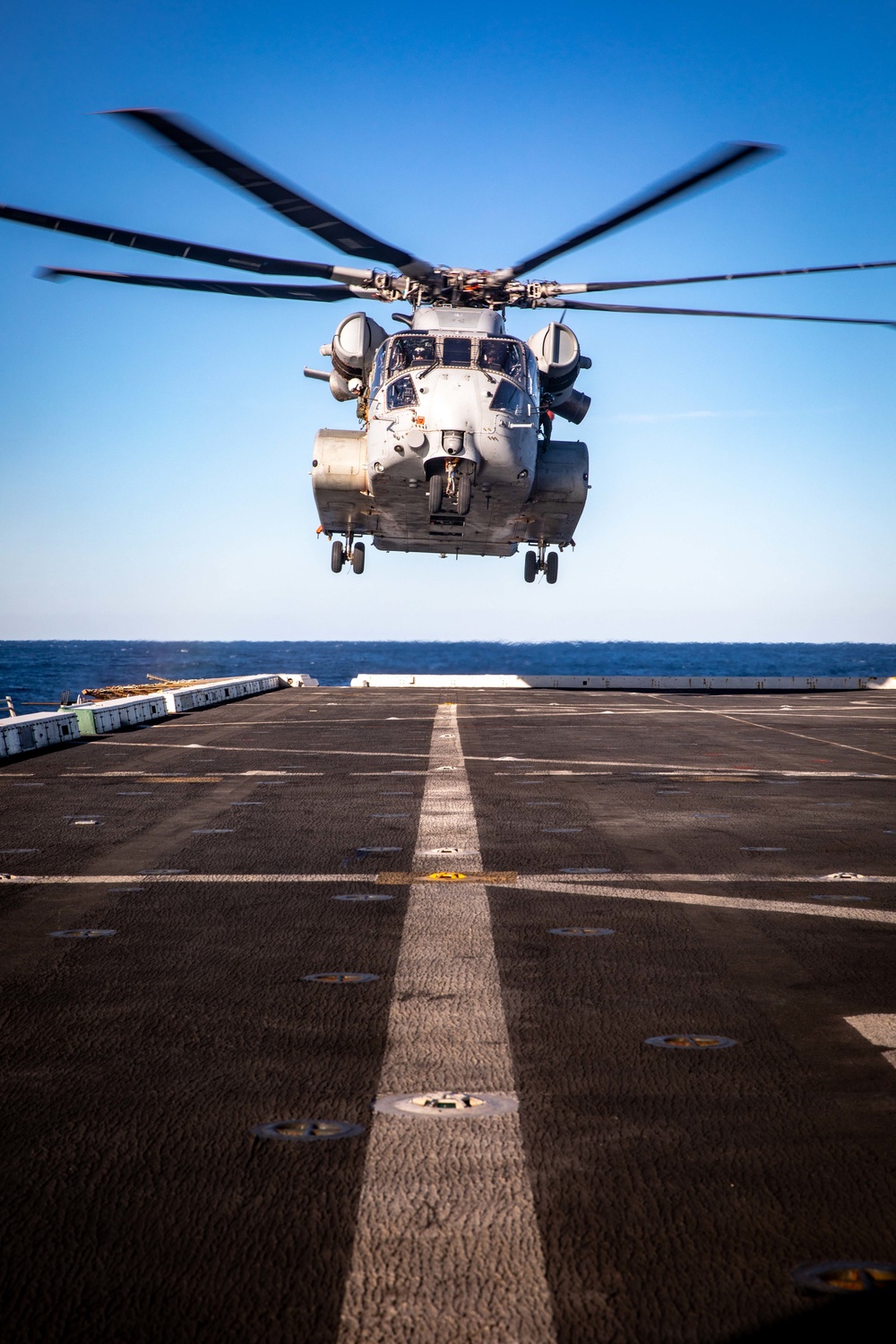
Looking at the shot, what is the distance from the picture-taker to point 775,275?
20.8m

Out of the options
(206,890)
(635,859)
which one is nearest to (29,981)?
(206,890)

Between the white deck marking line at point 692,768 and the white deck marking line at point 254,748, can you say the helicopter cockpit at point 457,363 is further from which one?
the white deck marking line at point 692,768

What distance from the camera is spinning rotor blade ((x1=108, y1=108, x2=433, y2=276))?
14281 millimetres

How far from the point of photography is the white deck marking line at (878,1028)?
167 inches

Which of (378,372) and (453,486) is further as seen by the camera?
(378,372)

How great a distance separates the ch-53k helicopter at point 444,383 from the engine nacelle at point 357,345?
30mm

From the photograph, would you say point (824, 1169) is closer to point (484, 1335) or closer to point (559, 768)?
point (484, 1335)

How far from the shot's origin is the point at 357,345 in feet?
86.8

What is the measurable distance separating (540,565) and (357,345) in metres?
7.91

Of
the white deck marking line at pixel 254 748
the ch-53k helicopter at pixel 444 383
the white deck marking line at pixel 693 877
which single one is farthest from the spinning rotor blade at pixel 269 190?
the white deck marking line at pixel 693 877

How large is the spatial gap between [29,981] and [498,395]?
771 inches

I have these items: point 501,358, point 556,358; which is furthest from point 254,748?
point 556,358

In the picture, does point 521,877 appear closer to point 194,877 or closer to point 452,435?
point 194,877

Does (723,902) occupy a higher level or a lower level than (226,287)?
lower
